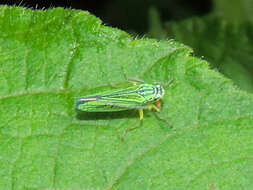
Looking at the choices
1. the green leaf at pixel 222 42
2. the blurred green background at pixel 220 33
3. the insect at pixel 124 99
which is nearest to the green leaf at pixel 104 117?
the insect at pixel 124 99

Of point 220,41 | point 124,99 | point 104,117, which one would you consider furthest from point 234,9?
point 104,117

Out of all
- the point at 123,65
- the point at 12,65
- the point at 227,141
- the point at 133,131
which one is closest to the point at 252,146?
the point at 227,141

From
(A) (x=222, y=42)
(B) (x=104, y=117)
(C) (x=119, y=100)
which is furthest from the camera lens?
(A) (x=222, y=42)

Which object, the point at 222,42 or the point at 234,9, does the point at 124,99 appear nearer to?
the point at 222,42

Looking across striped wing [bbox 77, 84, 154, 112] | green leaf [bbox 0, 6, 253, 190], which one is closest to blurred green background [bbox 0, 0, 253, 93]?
striped wing [bbox 77, 84, 154, 112]

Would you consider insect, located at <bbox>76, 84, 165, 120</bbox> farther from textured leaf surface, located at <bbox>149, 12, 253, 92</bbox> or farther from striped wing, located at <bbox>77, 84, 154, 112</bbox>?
textured leaf surface, located at <bbox>149, 12, 253, 92</bbox>

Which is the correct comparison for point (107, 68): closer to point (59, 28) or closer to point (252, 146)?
point (59, 28)

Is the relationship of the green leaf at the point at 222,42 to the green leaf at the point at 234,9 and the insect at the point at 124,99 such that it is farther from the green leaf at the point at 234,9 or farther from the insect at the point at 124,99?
the insect at the point at 124,99
